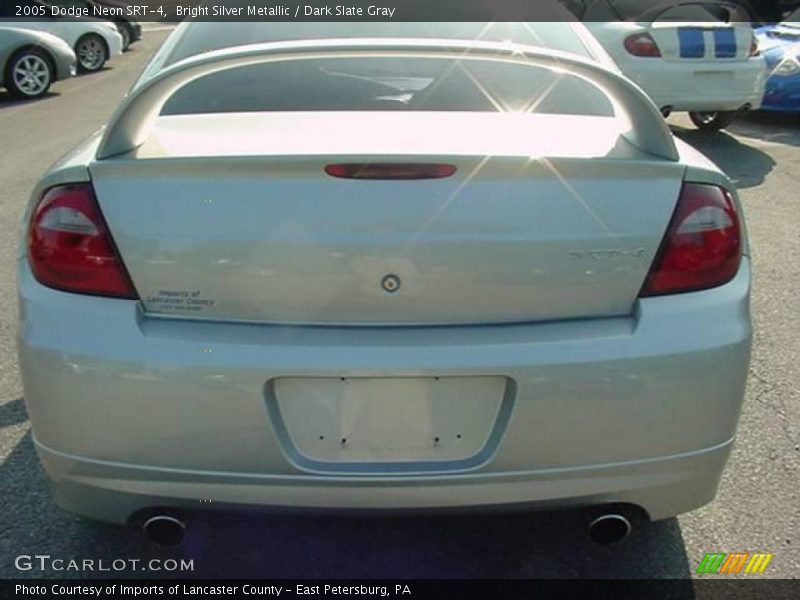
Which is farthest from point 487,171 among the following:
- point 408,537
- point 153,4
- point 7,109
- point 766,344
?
point 153,4

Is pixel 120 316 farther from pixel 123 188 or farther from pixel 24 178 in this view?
pixel 24 178

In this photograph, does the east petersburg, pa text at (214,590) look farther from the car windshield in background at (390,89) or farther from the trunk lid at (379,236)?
the car windshield in background at (390,89)

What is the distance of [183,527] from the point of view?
1.92 meters

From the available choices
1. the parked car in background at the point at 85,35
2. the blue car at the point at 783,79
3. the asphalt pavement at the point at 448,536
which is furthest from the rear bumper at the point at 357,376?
the parked car in background at the point at 85,35

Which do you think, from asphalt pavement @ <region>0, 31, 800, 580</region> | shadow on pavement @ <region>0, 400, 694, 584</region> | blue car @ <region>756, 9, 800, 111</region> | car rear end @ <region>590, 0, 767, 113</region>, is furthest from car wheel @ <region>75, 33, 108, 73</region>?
shadow on pavement @ <region>0, 400, 694, 584</region>

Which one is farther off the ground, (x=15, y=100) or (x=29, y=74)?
(x=29, y=74)

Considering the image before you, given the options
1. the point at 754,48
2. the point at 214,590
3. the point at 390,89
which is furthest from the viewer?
the point at 754,48

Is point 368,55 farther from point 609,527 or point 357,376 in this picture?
point 609,527

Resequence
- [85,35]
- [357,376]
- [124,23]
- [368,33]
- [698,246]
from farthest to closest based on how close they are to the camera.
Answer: [124,23] < [85,35] < [368,33] < [698,246] < [357,376]

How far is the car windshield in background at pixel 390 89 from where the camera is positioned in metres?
2.42

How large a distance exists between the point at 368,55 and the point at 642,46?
6.20m

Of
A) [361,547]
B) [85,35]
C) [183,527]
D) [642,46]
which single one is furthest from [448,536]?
[85,35]

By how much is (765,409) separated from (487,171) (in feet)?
6.14
